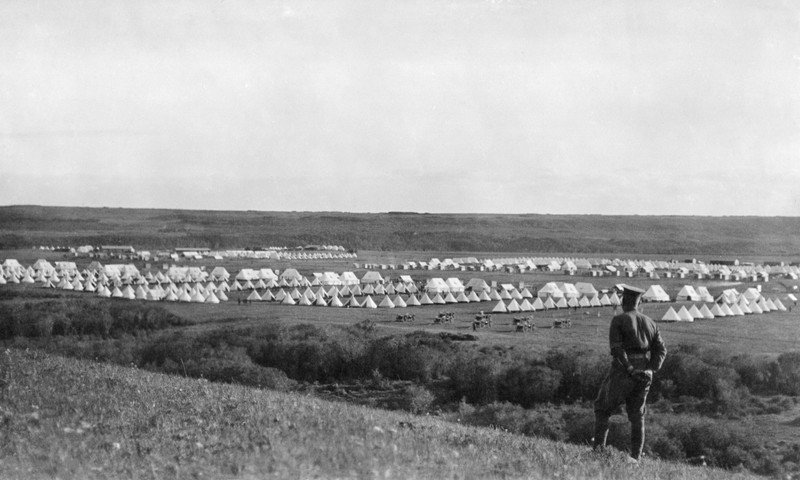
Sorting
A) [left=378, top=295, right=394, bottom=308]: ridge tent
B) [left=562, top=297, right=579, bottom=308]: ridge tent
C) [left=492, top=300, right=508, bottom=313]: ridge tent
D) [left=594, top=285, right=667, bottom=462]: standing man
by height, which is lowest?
[left=378, top=295, right=394, bottom=308]: ridge tent

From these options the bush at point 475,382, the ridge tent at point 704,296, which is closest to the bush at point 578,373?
the bush at point 475,382

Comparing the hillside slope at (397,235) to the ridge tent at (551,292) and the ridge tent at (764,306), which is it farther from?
the ridge tent at (551,292)

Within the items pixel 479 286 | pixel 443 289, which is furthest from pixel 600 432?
pixel 479 286

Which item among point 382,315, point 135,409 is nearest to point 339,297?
point 382,315

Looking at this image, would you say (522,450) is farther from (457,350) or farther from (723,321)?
(723,321)

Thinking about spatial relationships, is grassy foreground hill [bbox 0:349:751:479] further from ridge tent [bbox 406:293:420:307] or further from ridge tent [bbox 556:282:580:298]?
ridge tent [bbox 556:282:580:298]

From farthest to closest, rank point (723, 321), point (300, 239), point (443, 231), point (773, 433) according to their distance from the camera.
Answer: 1. point (443, 231)
2. point (300, 239)
3. point (723, 321)
4. point (773, 433)

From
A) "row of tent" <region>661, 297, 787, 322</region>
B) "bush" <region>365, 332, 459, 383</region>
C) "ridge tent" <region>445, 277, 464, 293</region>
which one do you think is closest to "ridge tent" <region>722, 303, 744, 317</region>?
"row of tent" <region>661, 297, 787, 322</region>

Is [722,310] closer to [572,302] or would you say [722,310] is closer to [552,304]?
[572,302]
